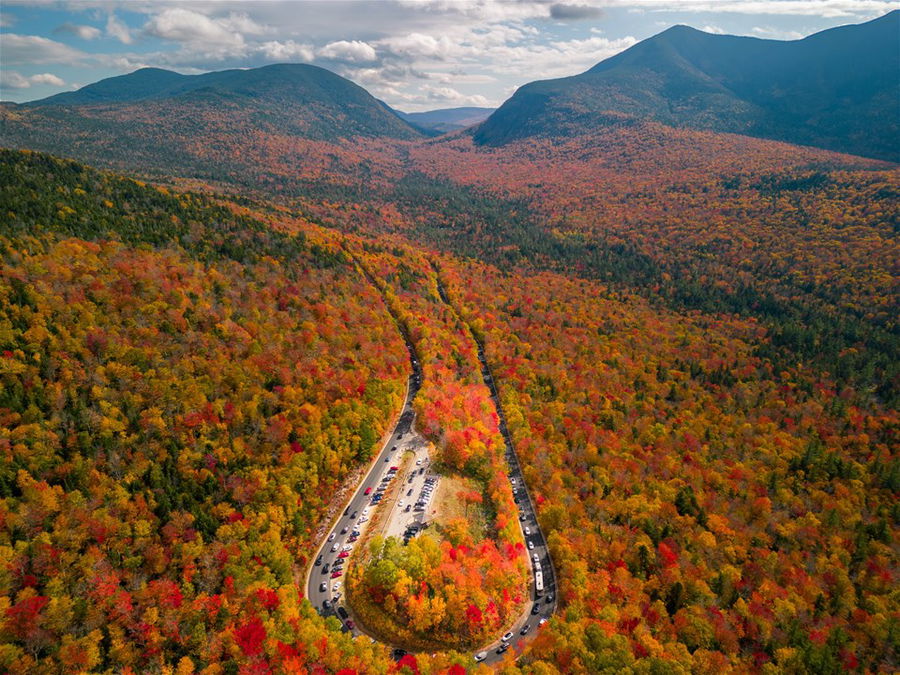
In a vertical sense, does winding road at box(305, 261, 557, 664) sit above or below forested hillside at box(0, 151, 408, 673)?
below

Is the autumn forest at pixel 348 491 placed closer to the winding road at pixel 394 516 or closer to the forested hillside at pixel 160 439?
the forested hillside at pixel 160 439

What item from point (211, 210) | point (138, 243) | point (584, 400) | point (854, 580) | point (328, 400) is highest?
point (211, 210)

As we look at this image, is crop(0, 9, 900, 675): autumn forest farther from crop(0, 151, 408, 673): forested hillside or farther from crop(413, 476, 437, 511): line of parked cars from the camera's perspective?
crop(413, 476, 437, 511): line of parked cars

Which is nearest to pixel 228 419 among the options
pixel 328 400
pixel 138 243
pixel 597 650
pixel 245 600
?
pixel 328 400

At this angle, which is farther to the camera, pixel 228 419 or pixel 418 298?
pixel 418 298

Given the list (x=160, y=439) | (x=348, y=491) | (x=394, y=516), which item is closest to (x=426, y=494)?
(x=394, y=516)

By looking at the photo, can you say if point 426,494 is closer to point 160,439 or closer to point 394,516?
point 394,516

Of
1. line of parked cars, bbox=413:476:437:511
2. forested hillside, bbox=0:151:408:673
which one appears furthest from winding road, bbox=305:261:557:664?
forested hillside, bbox=0:151:408:673

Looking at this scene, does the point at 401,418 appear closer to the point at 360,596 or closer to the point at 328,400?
the point at 328,400
